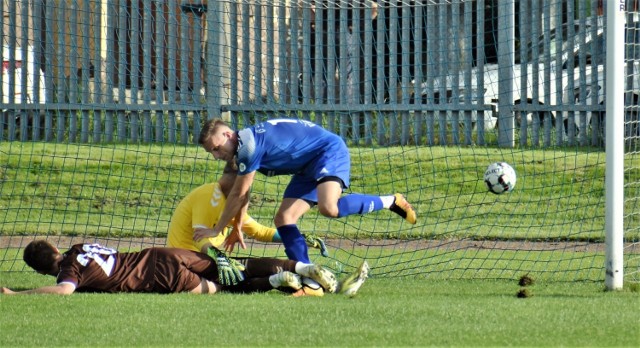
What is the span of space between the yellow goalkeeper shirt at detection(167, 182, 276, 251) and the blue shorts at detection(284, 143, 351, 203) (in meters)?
0.60

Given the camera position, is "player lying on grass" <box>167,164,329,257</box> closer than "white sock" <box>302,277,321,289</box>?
No

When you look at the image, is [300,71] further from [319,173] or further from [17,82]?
[319,173]

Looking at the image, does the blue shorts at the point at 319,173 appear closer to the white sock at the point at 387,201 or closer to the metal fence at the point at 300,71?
the white sock at the point at 387,201

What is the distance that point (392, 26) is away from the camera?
519 inches

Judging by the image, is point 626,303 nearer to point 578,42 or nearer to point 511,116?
point 511,116

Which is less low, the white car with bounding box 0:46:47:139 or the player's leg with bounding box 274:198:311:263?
the white car with bounding box 0:46:47:139

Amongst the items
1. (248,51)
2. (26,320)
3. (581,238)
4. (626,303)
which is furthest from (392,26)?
(26,320)

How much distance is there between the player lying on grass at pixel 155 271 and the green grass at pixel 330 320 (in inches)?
7.2

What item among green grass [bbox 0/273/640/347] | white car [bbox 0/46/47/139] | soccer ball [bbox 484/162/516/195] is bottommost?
green grass [bbox 0/273/640/347]

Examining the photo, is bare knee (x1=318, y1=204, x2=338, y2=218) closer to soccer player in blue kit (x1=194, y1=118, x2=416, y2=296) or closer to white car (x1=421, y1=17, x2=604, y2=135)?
soccer player in blue kit (x1=194, y1=118, x2=416, y2=296)

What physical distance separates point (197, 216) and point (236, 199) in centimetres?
76

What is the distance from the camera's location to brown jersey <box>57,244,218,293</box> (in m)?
8.85

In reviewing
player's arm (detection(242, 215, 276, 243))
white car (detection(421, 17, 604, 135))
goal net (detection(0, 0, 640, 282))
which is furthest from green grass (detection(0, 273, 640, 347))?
white car (detection(421, 17, 604, 135))

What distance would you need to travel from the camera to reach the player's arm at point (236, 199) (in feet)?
29.7
